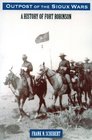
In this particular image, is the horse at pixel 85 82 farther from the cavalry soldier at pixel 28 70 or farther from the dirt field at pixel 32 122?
the cavalry soldier at pixel 28 70

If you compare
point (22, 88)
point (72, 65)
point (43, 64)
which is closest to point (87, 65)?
point (72, 65)

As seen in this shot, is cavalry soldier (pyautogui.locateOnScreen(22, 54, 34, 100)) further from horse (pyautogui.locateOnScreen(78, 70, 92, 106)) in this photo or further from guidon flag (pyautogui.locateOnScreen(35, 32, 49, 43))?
horse (pyautogui.locateOnScreen(78, 70, 92, 106))

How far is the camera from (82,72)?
1259mm

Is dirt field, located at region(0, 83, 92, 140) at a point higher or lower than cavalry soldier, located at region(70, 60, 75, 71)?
lower

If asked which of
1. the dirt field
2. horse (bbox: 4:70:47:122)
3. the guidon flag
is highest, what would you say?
the guidon flag

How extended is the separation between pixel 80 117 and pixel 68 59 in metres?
0.25

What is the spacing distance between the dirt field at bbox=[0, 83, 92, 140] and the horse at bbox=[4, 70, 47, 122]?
2 centimetres

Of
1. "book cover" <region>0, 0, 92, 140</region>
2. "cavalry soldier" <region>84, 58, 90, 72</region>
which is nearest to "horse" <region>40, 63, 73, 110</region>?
"book cover" <region>0, 0, 92, 140</region>

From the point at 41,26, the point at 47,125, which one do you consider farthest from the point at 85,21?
the point at 47,125

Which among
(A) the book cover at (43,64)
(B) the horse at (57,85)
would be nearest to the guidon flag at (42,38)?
(A) the book cover at (43,64)

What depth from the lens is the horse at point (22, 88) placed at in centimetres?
125

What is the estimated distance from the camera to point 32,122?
1.25 metres

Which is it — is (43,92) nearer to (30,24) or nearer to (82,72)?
(82,72)

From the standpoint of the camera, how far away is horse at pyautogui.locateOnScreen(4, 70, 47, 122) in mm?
1250
